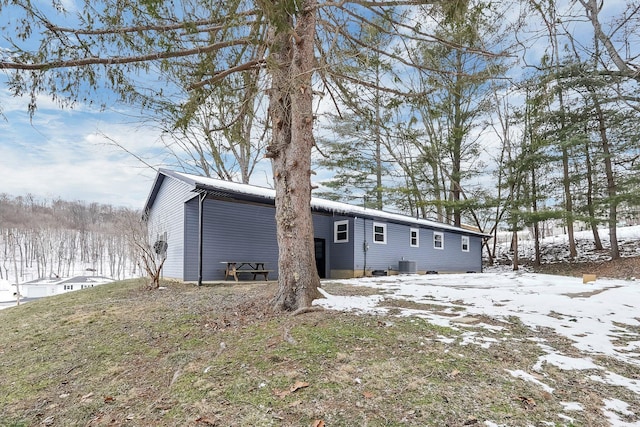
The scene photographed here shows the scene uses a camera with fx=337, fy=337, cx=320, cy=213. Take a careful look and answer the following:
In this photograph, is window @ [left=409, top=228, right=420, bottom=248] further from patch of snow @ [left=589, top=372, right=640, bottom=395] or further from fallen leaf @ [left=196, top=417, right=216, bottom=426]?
fallen leaf @ [left=196, top=417, right=216, bottom=426]

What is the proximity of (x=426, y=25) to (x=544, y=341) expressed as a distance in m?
4.63

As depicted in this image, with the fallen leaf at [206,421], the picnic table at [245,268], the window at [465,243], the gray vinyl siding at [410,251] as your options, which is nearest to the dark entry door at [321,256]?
the gray vinyl siding at [410,251]

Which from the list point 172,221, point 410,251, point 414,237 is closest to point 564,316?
point 410,251

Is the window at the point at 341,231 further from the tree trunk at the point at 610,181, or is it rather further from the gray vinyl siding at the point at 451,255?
the tree trunk at the point at 610,181

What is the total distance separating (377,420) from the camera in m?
2.10

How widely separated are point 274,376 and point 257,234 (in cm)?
905

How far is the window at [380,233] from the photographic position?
45.6ft

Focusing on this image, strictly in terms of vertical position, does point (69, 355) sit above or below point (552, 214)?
below

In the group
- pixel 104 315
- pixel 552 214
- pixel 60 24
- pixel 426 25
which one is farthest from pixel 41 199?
pixel 552 214

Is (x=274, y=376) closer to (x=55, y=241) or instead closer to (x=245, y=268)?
(x=245, y=268)

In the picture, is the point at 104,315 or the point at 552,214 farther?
the point at 552,214

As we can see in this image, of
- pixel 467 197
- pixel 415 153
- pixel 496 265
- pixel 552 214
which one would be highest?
pixel 415 153

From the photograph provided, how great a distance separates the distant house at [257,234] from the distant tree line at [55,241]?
18.2 meters

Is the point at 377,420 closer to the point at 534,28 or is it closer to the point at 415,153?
the point at 534,28
